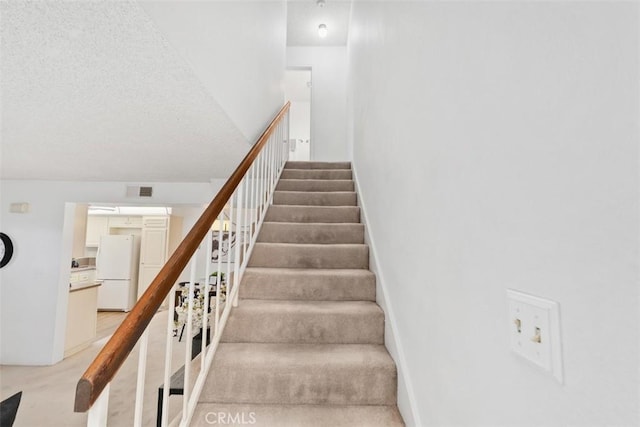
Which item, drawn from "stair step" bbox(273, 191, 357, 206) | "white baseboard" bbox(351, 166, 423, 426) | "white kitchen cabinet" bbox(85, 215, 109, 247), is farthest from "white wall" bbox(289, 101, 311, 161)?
"white baseboard" bbox(351, 166, 423, 426)

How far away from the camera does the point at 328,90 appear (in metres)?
5.40

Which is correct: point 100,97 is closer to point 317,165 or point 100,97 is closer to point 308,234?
point 308,234

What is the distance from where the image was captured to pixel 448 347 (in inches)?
37.6

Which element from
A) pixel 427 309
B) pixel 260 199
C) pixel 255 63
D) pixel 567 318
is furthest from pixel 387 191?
pixel 255 63

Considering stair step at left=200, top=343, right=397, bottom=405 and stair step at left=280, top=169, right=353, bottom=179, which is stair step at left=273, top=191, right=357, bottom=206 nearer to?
stair step at left=280, top=169, right=353, bottom=179

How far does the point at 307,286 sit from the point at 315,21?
4.43 m

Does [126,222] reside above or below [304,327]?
above

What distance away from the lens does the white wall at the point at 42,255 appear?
347 cm

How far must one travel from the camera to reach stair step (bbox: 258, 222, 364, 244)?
8.46 feet

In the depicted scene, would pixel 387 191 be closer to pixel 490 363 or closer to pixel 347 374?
pixel 347 374

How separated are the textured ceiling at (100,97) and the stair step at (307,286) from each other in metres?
1.07

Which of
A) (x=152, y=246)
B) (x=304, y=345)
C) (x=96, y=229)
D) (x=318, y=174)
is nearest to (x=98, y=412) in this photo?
(x=304, y=345)

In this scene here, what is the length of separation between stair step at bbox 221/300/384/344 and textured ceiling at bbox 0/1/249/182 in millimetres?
1248

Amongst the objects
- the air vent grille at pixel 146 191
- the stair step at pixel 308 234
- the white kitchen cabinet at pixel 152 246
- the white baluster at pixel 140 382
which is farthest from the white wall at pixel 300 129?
the white baluster at pixel 140 382
